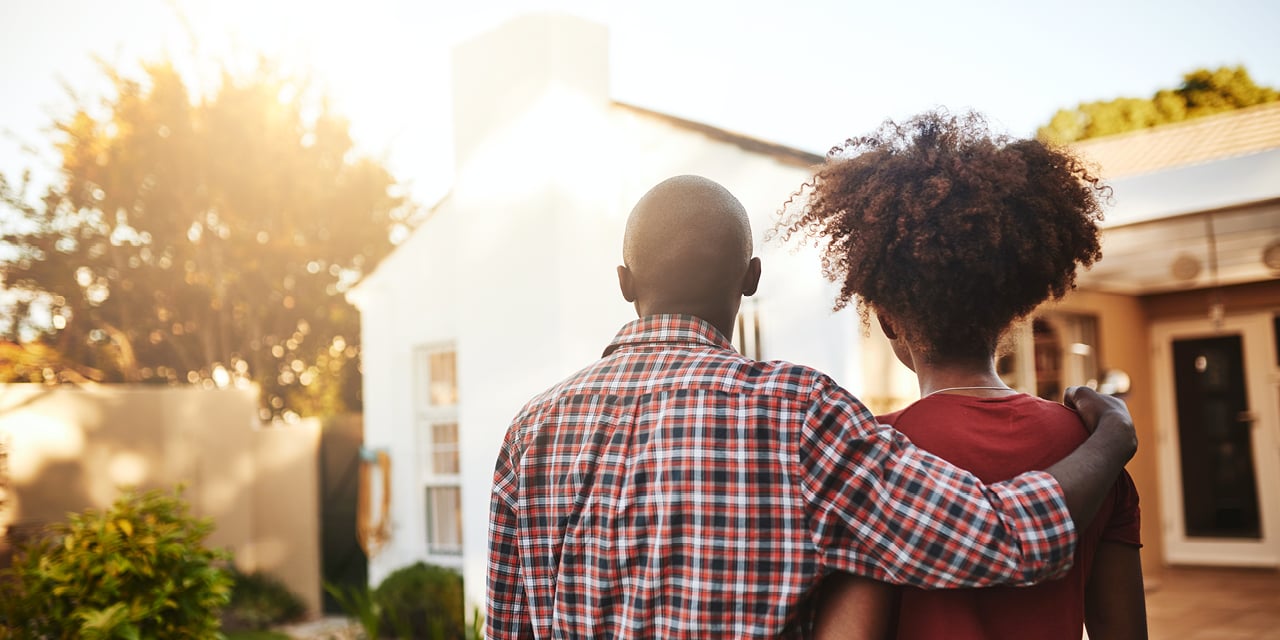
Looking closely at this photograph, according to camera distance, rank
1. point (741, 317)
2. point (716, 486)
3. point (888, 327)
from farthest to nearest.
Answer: point (741, 317) → point (888, 327) → point (716, 486)

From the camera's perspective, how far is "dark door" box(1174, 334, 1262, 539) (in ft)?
32.5

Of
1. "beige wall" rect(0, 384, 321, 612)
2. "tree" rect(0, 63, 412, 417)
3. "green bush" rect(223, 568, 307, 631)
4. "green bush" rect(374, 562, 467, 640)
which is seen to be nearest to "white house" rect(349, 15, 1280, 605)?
"green bush" rect(374, 562, 467, 640)

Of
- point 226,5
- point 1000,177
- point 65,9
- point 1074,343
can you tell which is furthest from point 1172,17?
point 1000,177

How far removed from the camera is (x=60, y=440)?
27.7 feet

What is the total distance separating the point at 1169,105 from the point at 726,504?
1915cm

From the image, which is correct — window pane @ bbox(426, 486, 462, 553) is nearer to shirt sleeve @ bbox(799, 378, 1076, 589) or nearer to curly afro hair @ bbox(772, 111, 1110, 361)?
curly afro hair @ bbox(772, 111, 1110, 361)

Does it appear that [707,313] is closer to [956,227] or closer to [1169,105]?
[956,227]

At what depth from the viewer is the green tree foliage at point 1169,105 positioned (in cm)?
1723

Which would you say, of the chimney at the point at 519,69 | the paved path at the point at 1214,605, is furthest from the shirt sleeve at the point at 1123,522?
the paved path at the point at 1214,605

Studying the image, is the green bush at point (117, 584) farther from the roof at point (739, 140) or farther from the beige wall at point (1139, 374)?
the beige wall at point (1139, 374)

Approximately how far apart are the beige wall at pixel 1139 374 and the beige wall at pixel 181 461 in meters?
7.68

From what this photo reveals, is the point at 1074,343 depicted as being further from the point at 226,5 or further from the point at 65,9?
the point at 65,9

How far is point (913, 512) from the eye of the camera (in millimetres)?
1202

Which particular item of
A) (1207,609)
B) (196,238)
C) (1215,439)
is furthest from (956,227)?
(196,238)
